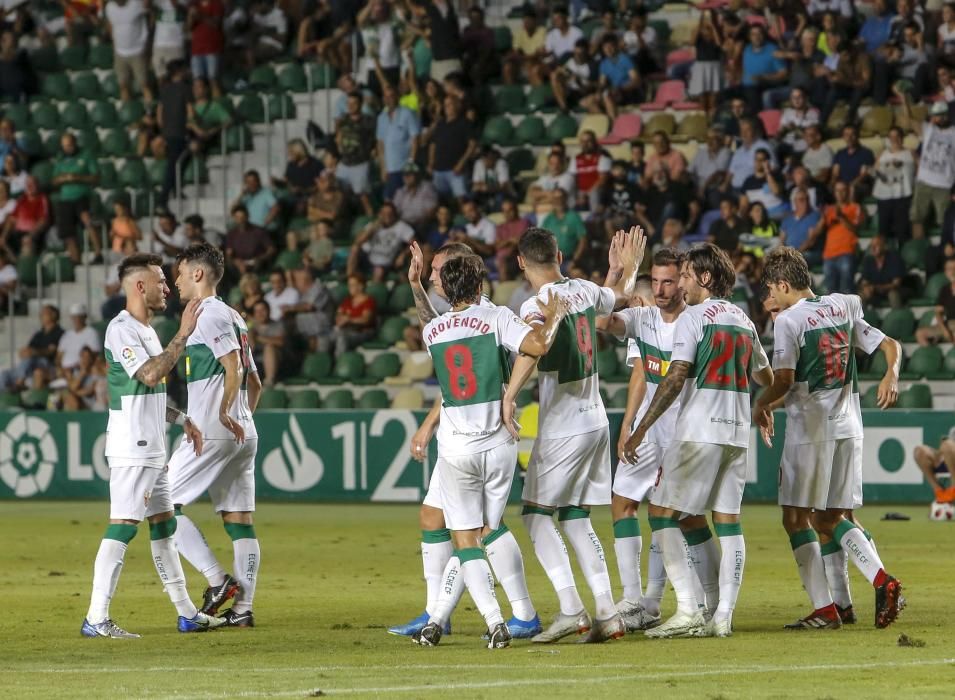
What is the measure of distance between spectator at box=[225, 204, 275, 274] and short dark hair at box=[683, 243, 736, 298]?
16200 millimetres

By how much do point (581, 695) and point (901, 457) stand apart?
535 inches

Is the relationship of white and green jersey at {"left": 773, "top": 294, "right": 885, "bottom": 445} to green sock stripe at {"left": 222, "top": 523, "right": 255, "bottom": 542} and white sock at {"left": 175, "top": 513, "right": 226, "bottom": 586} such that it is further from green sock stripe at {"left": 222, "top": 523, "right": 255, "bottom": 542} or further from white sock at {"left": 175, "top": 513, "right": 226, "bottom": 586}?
white sock at {"left": 175, "top": 513, "right": 226, "bottom": 586}

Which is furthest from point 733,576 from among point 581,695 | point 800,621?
point 581,695

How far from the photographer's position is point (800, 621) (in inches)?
406

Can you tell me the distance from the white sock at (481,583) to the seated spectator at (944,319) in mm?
13641

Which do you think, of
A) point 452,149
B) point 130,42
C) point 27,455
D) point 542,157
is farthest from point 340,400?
point 130,42

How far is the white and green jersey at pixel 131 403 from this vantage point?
34.2 feet

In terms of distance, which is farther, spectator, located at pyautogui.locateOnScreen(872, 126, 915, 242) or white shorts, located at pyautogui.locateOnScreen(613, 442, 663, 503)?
spectator, located at pyautogui.locateOnScreen(872, 126, 915, 242)

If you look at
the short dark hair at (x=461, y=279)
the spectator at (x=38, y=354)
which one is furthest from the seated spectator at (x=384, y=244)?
the short dark hair at (x=461, y=279)

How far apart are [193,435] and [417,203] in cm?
1444

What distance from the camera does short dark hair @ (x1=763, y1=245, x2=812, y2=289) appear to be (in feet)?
34.3

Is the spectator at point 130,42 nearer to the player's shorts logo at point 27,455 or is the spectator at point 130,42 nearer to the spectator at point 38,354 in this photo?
the spectator at point 38,354

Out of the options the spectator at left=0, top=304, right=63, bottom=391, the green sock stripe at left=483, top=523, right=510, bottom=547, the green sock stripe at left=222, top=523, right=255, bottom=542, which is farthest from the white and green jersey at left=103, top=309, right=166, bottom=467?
the spectator at left=0, top=304, right=63, bottom=391

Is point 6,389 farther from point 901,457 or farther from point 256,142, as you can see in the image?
point 901,457
